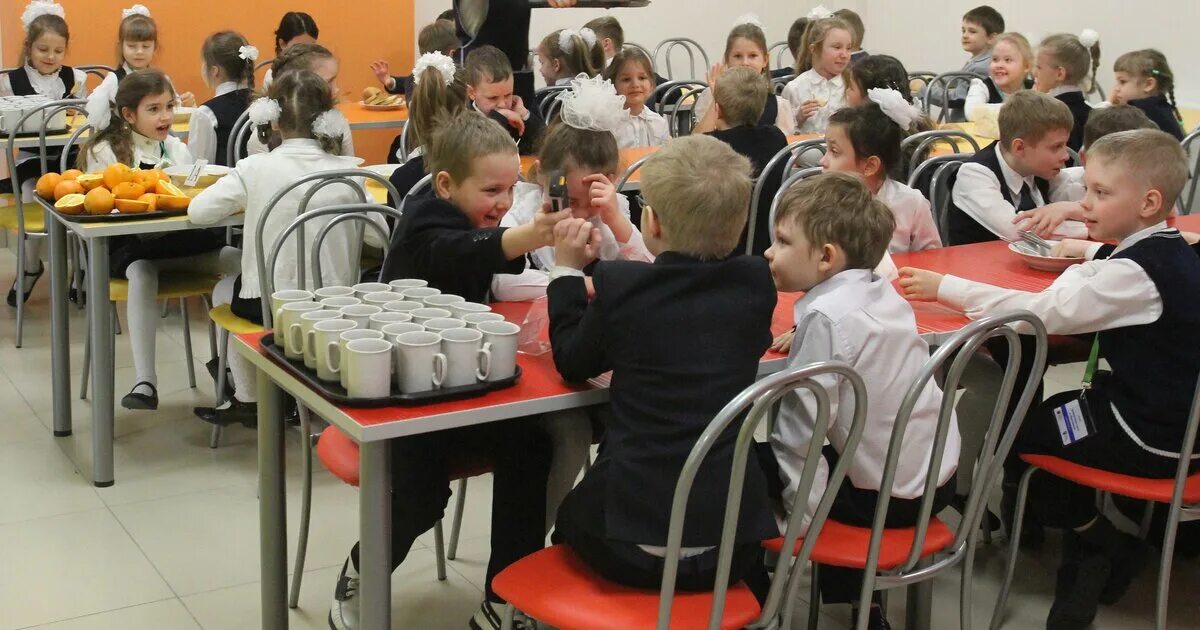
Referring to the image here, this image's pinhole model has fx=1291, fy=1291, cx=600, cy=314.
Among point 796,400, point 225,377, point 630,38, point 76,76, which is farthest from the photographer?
point 630,38

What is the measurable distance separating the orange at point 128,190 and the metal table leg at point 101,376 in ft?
0.60

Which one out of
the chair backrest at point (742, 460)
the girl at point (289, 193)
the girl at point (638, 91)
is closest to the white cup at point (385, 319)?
the chair backrest at point (742, 460)

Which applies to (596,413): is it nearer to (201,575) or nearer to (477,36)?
(201,575)

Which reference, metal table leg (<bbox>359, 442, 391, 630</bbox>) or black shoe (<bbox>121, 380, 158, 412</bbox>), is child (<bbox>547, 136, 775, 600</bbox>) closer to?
metal table leg (<bbox>359, 442, 391, 630</bbox>)

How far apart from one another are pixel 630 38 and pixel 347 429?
7.31 metres

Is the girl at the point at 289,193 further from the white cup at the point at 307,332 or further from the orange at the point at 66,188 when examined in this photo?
the white cup at the point at 307,332

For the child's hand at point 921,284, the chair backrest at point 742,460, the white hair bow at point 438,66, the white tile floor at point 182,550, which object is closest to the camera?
the chair backrest at point 742,460

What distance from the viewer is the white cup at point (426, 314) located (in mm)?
1970

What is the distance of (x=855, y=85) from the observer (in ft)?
13.6

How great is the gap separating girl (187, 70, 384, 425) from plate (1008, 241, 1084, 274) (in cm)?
155

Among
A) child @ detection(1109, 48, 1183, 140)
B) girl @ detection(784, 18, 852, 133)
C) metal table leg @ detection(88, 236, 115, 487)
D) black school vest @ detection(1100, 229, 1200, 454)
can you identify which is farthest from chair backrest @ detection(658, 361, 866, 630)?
girl @ detection(784, 18, 852, 133)

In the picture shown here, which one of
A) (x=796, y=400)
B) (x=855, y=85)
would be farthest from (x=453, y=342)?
(x=855, y=85)

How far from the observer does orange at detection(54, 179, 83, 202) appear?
10.7ft

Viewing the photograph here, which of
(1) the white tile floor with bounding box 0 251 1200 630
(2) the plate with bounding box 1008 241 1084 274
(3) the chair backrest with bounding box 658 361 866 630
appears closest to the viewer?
(3) the chair backrest with bounding box 658 361 866 630
